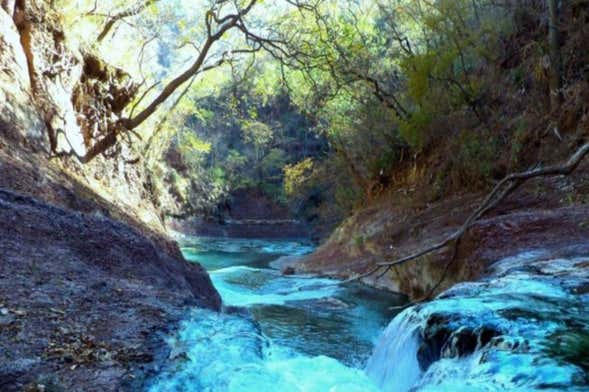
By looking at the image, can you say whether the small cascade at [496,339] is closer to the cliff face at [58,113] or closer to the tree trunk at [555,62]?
the cliff face at [58,113]

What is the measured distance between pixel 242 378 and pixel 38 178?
667cm

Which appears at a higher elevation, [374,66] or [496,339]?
[374,66]

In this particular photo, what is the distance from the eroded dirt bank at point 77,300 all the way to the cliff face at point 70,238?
2cm

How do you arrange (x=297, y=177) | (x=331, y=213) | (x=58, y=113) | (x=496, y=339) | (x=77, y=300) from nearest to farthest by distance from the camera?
(x=496, y=339) < (x=77, y=300) < (x=58, y=113) < (x=297, y=177) < (x=331, y=213)

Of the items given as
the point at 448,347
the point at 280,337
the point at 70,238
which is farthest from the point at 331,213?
the point at 448,347

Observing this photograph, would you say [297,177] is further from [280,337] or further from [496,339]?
[496,339]

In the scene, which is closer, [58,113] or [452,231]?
[58,113]

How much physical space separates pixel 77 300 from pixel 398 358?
3.39 metres

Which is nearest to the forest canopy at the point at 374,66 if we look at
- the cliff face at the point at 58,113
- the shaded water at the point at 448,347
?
the cliff face at the point at 58,113

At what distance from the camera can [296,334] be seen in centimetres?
975

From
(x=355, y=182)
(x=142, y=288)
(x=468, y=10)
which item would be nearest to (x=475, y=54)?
(x=468, y=10)

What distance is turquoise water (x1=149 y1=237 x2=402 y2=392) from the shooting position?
4.59 meters

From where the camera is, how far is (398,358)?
19.8 ft

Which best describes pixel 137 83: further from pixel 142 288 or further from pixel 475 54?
pixel 142 288
